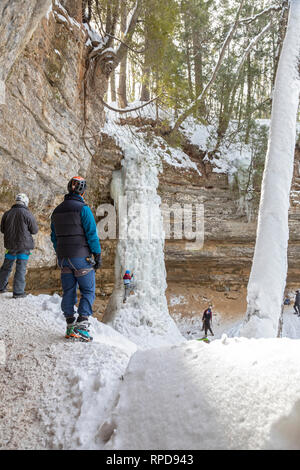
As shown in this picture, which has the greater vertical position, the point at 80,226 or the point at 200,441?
the point at 80,226

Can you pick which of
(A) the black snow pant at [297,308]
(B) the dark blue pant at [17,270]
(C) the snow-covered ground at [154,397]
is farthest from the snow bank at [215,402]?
(A) the black snow pant at [297,308]

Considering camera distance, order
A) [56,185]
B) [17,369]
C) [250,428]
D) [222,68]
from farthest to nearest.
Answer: [222,68]
[56,185]
[17,369]
[250,428]

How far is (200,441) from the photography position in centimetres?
131

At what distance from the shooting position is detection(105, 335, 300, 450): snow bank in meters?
1.26

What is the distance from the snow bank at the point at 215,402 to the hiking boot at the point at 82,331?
83 centimetres

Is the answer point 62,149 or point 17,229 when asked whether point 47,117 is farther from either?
point 17,229

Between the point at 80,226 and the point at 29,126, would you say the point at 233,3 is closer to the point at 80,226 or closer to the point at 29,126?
the point at 29,126

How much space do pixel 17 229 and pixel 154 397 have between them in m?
3.62

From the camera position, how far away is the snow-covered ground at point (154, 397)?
1326mm

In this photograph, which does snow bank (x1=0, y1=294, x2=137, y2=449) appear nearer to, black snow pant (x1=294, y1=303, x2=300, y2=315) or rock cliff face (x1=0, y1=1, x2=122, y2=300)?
rock cliff face (x1=0, y1=1, x2=122, y2=300)

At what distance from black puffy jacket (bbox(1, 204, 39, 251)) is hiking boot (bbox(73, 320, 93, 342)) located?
217 cm

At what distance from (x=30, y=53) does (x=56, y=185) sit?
2.81 meters

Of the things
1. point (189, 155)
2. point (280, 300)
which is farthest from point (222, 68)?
point (280, 300)

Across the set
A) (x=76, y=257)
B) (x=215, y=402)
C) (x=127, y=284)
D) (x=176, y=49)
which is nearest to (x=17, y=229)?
(x=76, y=257)
